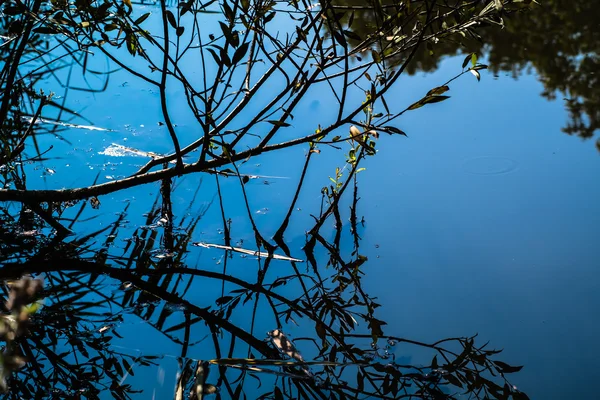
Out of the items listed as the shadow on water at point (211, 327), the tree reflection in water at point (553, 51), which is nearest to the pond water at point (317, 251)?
the shadow on water at point (211, 327)

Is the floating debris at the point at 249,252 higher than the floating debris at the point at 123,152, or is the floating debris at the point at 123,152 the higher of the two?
the floating debris at the point at 123,152

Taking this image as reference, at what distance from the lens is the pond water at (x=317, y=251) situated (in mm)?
1711

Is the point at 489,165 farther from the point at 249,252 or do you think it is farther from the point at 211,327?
the point at 211,327

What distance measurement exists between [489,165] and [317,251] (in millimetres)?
950

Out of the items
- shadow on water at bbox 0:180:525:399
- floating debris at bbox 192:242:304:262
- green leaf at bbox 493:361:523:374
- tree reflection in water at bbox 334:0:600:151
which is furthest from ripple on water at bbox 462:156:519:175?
green leaf at bbox 493:361:523:374

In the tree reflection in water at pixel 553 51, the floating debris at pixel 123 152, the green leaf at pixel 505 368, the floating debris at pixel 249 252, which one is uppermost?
the tree reflection in water at pixel 553 51

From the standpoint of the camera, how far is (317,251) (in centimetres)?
227

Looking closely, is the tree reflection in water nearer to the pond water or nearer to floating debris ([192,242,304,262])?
the pond water

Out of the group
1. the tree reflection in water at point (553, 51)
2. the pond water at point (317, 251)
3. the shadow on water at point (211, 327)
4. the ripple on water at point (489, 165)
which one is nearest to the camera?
the shadow on water at point (211, 327)

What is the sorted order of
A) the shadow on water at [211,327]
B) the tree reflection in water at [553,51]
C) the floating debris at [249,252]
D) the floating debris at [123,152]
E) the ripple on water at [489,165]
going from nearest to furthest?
1. the shadow on water at [211,327]
2. the floating debris at [249,252]
3. the ripple on water at [489,165]
4. the floating debris at [123,152]
5. the tree reflection in water at [553,51]

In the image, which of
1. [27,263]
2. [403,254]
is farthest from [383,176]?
[27,263]

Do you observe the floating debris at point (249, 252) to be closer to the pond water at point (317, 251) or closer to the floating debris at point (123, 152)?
the pond water at point (317, 251)

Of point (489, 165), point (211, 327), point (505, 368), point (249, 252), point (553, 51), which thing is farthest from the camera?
point (553, 51)

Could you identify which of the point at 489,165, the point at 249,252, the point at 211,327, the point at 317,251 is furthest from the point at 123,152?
the point at 489,165
